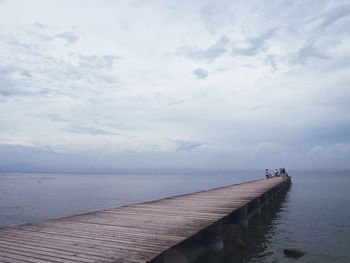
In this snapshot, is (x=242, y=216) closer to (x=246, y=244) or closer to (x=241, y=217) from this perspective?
(x=241, y=217)

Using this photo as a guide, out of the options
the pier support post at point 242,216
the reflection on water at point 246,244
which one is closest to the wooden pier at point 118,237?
the reflection on water at point 246,244

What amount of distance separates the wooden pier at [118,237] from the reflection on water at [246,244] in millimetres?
437

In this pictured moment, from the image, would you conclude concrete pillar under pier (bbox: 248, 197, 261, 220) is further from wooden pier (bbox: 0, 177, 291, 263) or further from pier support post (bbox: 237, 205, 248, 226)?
wooden pier (bbox: 0, 177, 291, 263)

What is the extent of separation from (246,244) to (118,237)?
6.94 metres

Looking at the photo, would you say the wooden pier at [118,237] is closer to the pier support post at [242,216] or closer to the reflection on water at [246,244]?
the reflection on water at [246,244]

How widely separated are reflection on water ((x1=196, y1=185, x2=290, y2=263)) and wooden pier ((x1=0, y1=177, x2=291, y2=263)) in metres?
0.44

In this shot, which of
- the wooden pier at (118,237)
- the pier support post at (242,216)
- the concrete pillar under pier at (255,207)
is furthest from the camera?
the concrete pillar under pier at (255,207)

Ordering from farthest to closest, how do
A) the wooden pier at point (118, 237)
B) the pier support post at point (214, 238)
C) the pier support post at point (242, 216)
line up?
the pier support post at point (242, 216) < the pier support post at point (214, 238) < the wooden pier at point (118, 237)

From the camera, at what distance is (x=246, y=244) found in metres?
11.3

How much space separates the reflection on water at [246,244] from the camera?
9234 mm

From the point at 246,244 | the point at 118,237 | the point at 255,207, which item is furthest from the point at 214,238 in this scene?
the point at 255,207

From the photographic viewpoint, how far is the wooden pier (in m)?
5.04

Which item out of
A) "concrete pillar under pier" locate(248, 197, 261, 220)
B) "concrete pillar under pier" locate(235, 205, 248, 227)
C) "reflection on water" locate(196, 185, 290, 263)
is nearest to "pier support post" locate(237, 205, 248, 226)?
"concrete pillar under pier" locate(235, 205, 248, 227)

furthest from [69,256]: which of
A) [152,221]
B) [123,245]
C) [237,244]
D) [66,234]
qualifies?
[237,244]
